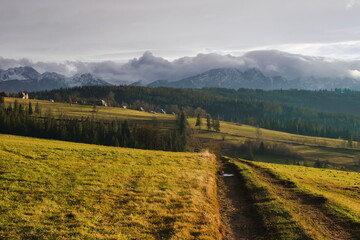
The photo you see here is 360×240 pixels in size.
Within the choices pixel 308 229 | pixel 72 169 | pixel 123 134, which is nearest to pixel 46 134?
→ pixel 123 134

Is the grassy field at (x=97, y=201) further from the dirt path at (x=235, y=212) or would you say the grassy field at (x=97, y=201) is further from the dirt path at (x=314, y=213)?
the dirt path at (x=314, y=213)

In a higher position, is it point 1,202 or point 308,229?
point 1,202

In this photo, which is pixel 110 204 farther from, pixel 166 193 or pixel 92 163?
pixel 92 163

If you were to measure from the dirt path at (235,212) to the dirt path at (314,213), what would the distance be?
4477 millimetres

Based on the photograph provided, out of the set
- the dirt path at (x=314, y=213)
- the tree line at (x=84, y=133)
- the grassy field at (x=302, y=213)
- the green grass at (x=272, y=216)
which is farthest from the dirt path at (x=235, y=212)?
the tree line at (x=84, y=133)

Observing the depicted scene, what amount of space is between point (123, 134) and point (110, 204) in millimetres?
128478

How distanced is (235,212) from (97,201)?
13.2 meters

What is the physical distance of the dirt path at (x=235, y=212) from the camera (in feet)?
67.3

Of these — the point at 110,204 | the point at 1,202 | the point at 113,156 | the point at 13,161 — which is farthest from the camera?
the point at 113,156

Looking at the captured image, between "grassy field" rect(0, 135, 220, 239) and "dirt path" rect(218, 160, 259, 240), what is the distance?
1.17 meters

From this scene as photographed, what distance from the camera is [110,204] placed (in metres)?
21.9

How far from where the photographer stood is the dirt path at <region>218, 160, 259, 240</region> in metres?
20.5

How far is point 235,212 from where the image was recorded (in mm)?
25453

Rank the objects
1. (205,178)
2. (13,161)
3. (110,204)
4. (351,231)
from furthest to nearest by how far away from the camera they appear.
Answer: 1. (205,178)
2. (13,161)
3. (110,204)
4. (351,231)
